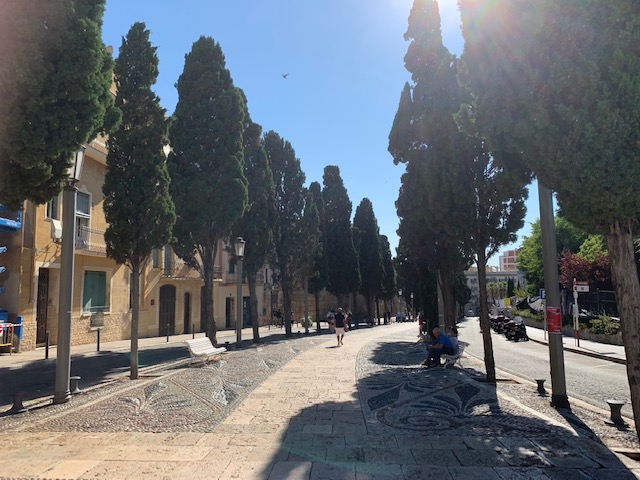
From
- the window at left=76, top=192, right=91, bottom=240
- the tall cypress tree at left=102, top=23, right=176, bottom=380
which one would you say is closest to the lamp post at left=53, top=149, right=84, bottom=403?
the tall cypress tree at left=102, top=23, right=176, bottom=380

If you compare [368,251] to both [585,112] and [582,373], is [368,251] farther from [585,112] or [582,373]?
[585,112]

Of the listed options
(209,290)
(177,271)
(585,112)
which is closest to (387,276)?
(177,271)

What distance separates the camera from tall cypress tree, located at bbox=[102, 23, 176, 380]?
11016mm

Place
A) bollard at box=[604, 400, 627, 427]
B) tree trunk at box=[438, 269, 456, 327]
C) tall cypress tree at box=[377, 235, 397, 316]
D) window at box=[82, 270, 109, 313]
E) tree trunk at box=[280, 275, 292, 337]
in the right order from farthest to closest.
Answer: tall cypress tree at box=[377, 235, 397, 316]
tree trunk at box=[280, 275, 292, 337]
window at box=[82, 270, 109, 313]
tree trunk at box=[438, 269, 456, 327]
bollard at box=[604, 400, 627, 427]

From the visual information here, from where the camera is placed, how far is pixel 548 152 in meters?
5.43

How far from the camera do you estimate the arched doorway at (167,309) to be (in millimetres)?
28359

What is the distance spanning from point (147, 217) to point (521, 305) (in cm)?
4608

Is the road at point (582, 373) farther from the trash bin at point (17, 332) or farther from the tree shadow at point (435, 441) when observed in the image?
the trash bin at point (17, 332)

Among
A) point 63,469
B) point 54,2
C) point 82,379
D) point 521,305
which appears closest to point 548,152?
point 63,469

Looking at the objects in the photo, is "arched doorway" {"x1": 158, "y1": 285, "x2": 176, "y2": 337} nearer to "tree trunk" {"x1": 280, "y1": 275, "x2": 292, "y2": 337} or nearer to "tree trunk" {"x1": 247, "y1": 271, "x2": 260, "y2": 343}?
"tree trunk" {"x1": 280, "y1": 275, "x2": 292, "y2": 337}

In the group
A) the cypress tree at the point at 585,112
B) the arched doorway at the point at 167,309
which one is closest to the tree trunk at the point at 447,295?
the cypress tree at the point at 585,112

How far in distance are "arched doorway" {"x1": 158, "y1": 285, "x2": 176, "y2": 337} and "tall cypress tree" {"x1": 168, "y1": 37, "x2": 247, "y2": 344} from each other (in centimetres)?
1090

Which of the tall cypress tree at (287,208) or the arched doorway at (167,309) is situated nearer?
the tall cypress tree at (287,208)

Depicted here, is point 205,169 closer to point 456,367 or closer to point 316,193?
point 456,367
